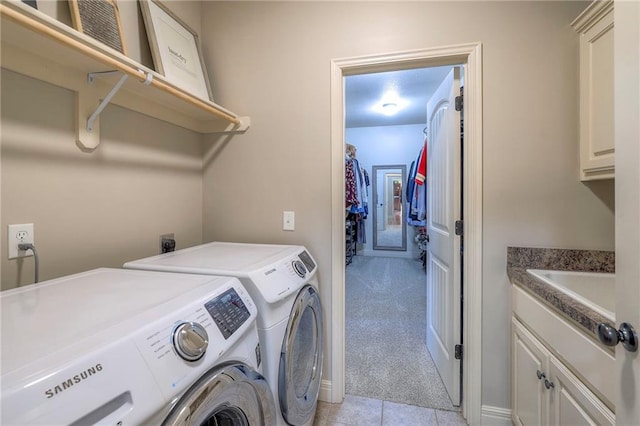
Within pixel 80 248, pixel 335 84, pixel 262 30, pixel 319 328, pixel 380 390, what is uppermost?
pixel 262 30

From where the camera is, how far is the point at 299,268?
1.36 meters

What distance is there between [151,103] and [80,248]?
0.78 metres

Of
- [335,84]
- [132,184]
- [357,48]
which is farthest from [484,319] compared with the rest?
[132,184]

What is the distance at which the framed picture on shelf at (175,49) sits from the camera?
1.42 m

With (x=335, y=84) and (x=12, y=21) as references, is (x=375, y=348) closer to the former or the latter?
(x=335, y=84)

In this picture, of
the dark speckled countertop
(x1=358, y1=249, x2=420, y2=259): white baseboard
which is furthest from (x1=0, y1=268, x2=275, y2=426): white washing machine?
(x1=358, y1=249, x2=420, y2=259): white baseboard

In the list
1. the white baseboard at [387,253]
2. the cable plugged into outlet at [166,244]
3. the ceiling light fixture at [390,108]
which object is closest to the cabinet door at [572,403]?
the cable plugged into outlet at [166,244]

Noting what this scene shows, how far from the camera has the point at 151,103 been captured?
1.46m

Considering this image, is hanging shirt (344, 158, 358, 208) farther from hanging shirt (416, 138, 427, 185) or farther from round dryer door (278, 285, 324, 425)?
round dryer door (278, 285, 324, 425)

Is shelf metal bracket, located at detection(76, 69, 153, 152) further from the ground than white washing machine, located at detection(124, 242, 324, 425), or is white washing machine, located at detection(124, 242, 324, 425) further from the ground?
shelf metal bracket, located at detection(76, 69, 153, 152)

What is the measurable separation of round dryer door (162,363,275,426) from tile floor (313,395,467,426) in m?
0.87

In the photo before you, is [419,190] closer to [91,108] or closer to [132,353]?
[91,108]

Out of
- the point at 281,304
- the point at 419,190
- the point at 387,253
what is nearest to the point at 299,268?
the point at 281,304

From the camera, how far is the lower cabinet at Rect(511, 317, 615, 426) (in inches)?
34.9
